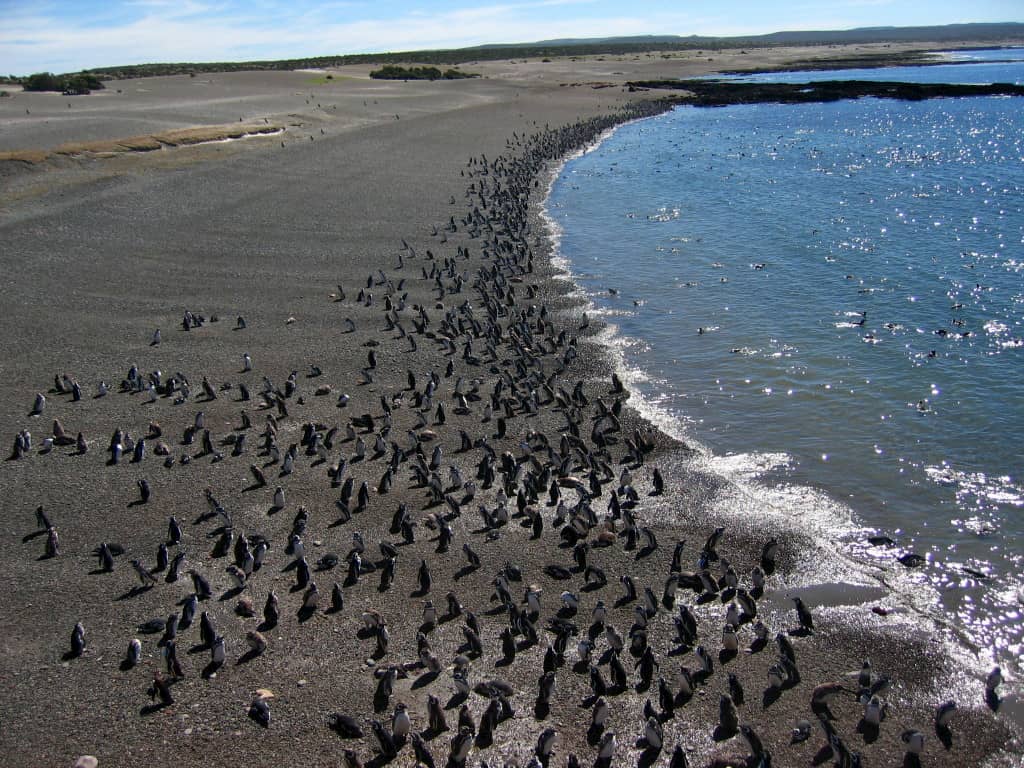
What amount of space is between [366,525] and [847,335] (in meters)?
15.7

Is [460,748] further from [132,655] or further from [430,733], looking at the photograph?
[132,655]

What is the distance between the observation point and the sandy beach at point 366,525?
10078 mm

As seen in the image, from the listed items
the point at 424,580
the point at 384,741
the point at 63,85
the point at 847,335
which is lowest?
the point at 384,741

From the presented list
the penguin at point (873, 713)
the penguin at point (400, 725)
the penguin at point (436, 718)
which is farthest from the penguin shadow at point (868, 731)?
the penguin at point (400, 725)

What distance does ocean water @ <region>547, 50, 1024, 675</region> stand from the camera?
1453cm

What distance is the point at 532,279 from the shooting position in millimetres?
28797

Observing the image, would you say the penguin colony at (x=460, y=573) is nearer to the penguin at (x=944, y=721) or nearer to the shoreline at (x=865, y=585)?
the penguin at (x=944, y=721)

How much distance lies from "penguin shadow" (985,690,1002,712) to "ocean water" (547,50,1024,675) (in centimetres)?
108

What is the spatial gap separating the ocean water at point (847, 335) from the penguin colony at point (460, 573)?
7.32 feet

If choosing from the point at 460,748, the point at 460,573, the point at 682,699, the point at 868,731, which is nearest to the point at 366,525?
the point at 460,573

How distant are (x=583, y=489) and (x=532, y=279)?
15.0 meters

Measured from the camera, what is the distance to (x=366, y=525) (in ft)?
47.2

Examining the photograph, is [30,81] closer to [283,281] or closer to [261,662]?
[283,281]

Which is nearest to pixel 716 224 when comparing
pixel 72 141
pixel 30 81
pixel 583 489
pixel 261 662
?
pixel 583 489
